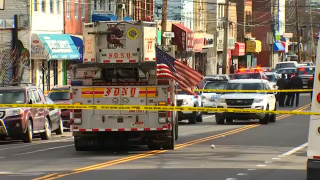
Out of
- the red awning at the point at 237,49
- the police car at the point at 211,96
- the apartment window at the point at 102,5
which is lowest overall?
the police car at the point at 211,96

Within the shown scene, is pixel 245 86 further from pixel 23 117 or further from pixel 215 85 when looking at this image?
pixel 23 117

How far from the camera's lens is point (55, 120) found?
26656 millimetres

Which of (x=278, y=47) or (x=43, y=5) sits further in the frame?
(x=278, y=47)

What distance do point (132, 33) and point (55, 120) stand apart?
26.2ft

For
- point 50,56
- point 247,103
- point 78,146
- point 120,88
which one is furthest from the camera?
point 50,56

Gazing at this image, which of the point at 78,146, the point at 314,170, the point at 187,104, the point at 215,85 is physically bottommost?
the point at 78,146

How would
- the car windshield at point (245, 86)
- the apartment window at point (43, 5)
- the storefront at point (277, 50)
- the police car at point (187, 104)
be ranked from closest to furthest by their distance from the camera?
the police car at point (187, 104), the car windshield at point (245, 86), the apartment window at point (43, 5), the storefront at point (277, 50)

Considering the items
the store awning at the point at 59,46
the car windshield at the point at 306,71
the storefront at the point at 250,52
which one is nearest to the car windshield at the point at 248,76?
the store awning at the point at 59,46

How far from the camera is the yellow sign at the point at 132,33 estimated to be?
19594mm

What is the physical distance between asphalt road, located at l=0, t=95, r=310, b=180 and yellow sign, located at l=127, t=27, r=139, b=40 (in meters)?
2.83

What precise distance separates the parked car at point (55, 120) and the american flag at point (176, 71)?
7371 millimetres

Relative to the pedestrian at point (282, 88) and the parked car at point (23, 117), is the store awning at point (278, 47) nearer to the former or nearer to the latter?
the pedestrian at point (282, 88)

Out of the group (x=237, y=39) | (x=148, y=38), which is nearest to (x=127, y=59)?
(x=148, y=38)

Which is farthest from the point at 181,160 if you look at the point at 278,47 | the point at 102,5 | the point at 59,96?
the point at 278,47
